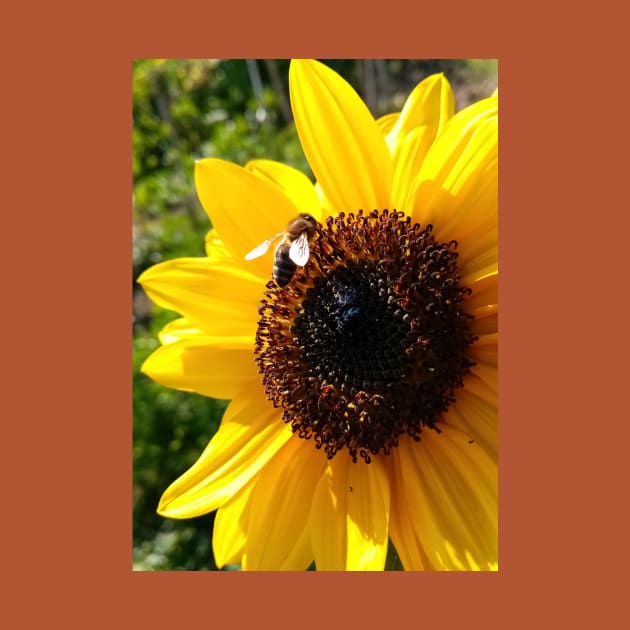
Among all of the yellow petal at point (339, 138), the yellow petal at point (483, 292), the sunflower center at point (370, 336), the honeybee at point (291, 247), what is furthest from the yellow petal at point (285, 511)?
the yellow petal at point (339, 138)

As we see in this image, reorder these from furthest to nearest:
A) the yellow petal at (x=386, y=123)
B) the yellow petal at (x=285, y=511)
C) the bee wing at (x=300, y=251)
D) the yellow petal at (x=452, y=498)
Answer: the yellow petal at (x=386, y=123) < the yellow petal at (x=285, y=511) < the yellow petal at (x=452, y=498) < the bee wing at (x=300, y=251)

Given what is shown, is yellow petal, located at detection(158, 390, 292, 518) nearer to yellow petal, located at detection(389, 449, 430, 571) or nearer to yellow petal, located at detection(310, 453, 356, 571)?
yellow petal, located at detection(310, 453, 356, 571)

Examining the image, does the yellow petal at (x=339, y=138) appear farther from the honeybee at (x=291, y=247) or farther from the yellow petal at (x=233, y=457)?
the yellow petal at (x=233, y=457)

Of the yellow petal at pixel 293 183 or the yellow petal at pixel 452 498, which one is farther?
the yellow petal at pixel 293 183

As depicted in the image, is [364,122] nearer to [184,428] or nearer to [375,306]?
[375,306]

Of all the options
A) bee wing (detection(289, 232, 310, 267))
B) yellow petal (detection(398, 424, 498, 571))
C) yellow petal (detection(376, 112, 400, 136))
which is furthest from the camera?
yellow petal (detection(376, 112, 400, 136))

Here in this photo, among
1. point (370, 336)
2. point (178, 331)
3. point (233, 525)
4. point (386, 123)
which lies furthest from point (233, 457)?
point (386, 123)

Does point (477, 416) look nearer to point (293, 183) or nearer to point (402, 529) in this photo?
point (402, 529)

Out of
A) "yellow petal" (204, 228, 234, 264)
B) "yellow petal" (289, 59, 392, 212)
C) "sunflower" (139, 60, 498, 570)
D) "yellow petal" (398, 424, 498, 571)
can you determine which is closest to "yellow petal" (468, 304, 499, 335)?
"sunflower" (139, 60, 498, 570)
